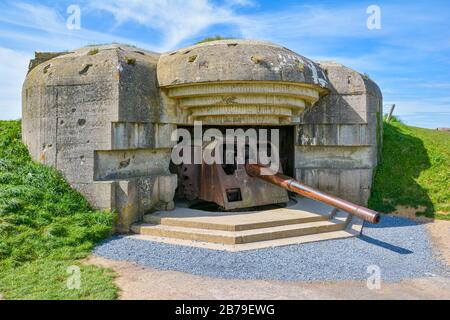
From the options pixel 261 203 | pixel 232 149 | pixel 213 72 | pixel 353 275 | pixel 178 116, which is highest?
pixel 213 72

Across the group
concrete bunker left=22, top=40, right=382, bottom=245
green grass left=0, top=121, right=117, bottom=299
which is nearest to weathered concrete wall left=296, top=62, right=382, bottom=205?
concrete bunker left=22, top=40, right=382, bottom=245

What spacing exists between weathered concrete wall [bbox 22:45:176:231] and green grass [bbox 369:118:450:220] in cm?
622

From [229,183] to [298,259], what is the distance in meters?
2.88

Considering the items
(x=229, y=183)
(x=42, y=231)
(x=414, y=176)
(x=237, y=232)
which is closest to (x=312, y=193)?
(x=237, y=232)

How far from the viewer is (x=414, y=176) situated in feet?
34.0

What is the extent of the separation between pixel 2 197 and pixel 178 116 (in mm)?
3701

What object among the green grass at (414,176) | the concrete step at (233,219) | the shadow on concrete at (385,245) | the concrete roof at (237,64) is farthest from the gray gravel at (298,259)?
the concrete roof at (237,64)

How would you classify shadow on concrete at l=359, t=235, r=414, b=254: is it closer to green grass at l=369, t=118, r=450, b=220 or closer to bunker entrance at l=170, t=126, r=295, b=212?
bunker entrance at l=170, t=126, r=295, b=212

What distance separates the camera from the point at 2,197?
256 inches

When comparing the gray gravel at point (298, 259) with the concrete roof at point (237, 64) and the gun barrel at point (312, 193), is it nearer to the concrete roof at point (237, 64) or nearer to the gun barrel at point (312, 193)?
the gun barrel at point (312, 193)

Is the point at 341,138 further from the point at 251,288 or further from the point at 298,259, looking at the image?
the point at 251,288

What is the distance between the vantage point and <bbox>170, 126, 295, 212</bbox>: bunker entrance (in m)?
8.13
